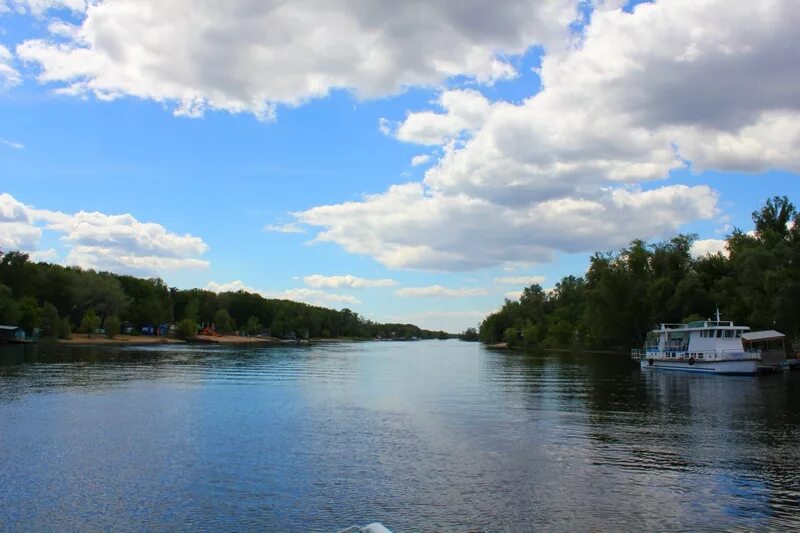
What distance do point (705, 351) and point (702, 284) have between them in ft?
135

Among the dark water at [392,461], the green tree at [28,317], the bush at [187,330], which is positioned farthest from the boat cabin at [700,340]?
the bush at [187,330]

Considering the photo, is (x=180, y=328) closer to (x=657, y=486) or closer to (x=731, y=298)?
(x=731, y=298)

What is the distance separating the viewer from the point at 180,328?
654ft

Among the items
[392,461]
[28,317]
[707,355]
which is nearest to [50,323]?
[28,317]

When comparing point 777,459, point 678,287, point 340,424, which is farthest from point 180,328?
point 777,459

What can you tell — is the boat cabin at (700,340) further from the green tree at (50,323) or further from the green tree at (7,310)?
the green tree at (50,323)

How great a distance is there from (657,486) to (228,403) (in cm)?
2817

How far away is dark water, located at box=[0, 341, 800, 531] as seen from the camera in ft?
57.9

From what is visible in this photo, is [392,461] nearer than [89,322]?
Yes

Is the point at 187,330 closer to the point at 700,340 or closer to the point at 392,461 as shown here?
the point at 700,340

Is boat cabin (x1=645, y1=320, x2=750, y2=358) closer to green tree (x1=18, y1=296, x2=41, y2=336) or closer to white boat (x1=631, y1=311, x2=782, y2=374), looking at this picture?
white boat (x1=631, y1=311, x2=782, y2=374)

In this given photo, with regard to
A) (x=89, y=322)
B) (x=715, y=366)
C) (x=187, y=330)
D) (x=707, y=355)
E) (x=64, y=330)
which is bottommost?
(x=715, y=366)

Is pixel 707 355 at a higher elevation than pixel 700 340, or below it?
below

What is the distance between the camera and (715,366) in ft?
228
